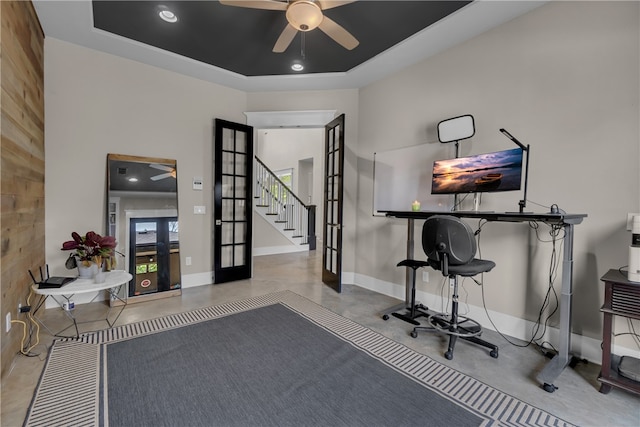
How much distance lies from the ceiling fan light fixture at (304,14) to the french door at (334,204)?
177 centimetres

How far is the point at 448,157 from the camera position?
10.4ft

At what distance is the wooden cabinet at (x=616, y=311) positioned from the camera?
70.9 inches

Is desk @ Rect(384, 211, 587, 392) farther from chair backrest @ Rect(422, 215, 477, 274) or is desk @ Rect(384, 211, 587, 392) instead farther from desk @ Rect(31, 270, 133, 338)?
desk @ Rect(31, 270, 133, 338)

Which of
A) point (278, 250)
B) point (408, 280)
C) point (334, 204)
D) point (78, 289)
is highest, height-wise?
point (334, 204)

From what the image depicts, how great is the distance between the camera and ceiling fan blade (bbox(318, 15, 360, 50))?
229 cm

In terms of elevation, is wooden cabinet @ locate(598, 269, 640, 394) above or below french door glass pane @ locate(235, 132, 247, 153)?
below

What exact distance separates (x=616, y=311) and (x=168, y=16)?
4.29 metres

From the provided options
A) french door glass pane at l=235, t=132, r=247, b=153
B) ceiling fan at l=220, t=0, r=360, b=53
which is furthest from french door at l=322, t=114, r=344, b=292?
ceiling fan at l=220, t=0, r=360, b=53

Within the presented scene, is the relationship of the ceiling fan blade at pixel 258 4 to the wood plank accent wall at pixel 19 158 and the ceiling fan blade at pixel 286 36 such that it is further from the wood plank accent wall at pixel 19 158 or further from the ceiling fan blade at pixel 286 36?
the wood plank accent wall at pixel 19 158

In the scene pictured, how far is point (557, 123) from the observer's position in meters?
2.42

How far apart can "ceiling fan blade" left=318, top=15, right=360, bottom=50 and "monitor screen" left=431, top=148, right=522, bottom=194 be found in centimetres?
146

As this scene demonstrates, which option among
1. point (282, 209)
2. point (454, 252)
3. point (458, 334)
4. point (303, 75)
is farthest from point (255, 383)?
point (282, 209)

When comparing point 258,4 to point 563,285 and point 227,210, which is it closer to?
point 227,210

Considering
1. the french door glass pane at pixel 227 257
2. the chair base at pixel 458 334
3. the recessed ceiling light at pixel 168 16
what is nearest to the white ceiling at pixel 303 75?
the recessed ceiling light at pixel 168 16
